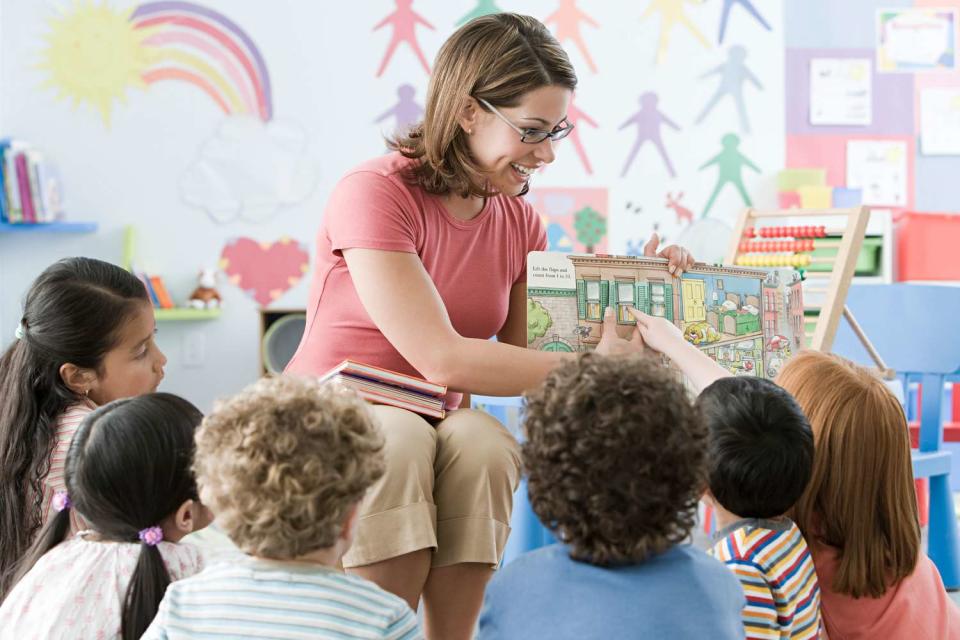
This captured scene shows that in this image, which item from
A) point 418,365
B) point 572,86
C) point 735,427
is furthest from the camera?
point 572,86

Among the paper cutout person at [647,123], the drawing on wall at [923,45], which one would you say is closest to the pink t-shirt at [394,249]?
the paper cutout person at [647,123]

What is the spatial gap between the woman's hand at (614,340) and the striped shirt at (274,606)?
787 mm

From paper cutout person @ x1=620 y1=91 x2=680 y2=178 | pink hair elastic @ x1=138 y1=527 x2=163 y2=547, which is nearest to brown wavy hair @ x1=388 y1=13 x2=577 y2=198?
pink hair elastic @ x1=138 y1=527 x2=163 y2=547

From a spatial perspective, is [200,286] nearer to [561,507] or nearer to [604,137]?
[604,137]

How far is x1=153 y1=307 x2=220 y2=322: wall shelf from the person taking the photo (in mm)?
4062

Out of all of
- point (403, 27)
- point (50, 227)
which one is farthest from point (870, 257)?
point (50, 227)

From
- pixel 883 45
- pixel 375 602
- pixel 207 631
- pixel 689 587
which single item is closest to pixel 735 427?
pixel 689 587

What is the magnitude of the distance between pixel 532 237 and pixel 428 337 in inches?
17.1

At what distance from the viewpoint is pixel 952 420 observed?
404 cm

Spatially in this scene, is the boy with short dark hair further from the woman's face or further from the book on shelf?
the book on shelf

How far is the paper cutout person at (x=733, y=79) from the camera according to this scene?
4.52 m

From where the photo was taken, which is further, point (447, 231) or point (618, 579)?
point (447, 231)

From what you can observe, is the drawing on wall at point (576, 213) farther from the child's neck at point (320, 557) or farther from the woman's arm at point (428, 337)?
the child's neck at point (320, 557)

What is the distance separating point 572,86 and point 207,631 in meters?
1.10
